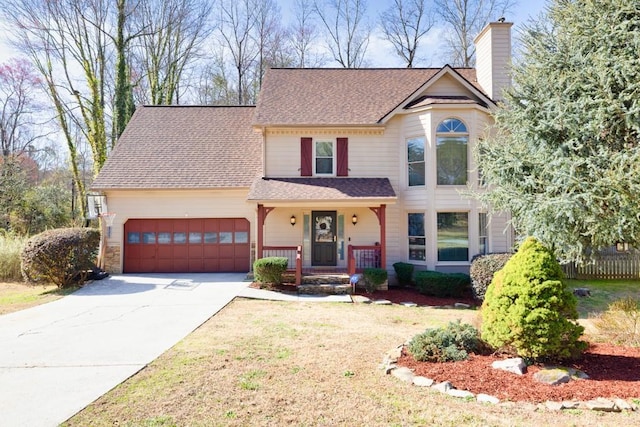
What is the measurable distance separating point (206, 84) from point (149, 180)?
16.4 metres

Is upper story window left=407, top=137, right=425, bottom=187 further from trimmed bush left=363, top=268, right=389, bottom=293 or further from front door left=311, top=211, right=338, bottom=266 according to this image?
trimmed bush left=363, top=268, right=389, bottom=293

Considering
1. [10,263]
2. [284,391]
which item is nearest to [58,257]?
[10,263]

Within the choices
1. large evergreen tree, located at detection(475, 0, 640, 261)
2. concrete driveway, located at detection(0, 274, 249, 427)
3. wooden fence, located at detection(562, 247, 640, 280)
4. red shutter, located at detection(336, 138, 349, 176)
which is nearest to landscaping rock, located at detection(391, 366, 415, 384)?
concrete driveway, located at detection(0, 274, 249, 427)

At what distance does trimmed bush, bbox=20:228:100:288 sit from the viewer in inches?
465

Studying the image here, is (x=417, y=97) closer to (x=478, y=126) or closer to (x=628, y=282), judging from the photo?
(x=478, y=126)

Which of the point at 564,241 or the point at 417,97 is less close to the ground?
the point at 417,97

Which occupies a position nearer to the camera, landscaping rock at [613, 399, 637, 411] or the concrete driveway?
landscaping rock at [613, 399, 637, 411]

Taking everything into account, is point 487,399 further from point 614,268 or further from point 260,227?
point 614,268

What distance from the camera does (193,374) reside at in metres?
5.27

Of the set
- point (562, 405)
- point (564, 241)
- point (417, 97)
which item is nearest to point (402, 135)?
point (417, 97)

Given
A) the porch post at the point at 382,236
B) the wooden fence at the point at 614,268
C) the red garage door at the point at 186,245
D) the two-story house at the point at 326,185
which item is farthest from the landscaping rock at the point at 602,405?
the red garage door at the point at 186,245

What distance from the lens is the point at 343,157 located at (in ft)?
46.9

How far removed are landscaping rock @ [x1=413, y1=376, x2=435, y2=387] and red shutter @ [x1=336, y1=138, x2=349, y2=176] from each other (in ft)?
32.7

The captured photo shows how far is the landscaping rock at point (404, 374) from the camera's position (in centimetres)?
506
